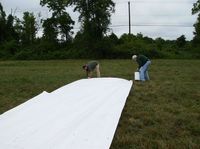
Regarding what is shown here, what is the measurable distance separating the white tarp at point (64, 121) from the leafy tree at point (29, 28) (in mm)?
34182

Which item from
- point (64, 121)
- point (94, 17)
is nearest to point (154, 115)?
point (64, 121)

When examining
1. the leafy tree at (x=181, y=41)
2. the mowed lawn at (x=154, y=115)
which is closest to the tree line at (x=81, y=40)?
the leafy tree at (x=181, y=41)

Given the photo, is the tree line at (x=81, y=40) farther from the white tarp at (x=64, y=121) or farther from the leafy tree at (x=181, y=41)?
the white tarp at (x=64, y=121)

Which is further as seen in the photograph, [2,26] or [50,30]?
[2,26]

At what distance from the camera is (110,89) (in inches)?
321

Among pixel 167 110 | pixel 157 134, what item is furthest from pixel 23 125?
pixel 167 110

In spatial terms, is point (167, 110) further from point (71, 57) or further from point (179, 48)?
point (179, 48)

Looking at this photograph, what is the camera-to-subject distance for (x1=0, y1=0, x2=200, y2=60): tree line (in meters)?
31.7

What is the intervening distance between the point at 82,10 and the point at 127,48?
5.54m

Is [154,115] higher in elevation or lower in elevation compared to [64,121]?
lower

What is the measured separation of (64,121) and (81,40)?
90.3ft

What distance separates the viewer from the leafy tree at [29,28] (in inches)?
1611

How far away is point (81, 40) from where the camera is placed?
106 feet

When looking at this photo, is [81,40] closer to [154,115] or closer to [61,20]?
[61,20]
